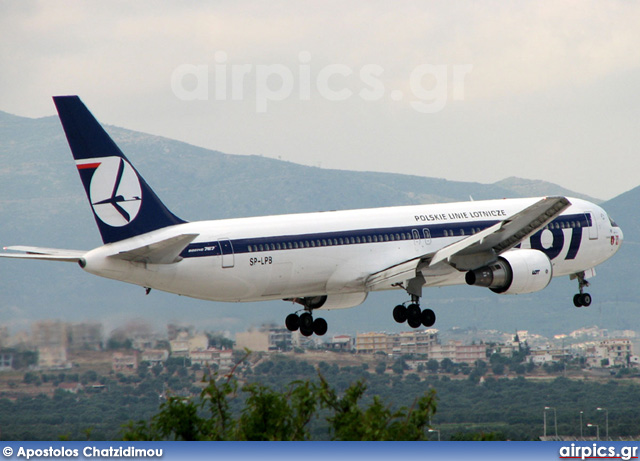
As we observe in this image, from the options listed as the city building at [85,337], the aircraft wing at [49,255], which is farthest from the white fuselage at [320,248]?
the city building at [85,337]

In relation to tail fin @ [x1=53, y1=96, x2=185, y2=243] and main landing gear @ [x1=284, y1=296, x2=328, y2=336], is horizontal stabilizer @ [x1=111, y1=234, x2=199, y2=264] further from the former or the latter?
main landing gear @ [x1=284, y1=296, x2=328, y2=336]

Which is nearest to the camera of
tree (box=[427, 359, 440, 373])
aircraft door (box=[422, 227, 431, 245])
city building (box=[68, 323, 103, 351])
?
aircraft door (box=[422, 227, 431, 245])

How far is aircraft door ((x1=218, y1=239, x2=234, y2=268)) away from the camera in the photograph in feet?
139

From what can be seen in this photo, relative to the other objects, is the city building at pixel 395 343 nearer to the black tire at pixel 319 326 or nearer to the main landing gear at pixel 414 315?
the black tire at pixel 319 326

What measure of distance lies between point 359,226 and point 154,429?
21.2 metres

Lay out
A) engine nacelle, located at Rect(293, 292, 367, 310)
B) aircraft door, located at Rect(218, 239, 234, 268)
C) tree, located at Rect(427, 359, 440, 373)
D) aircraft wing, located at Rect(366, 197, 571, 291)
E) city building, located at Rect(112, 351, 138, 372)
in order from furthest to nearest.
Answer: tree, located at Rect(427, 359, 440, 373)
city building, located at Rect(112, 351, 138, 372)
engine nacelle, located at Rect(293, 292, 367, 310)
aircraft wing, located at Rect(366, 197, 571, 291)
aircraft door, located at Rect(218, 239, 234, 268)

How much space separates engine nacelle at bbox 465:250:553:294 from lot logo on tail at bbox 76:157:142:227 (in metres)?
13.2

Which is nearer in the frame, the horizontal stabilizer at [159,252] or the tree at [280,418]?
the tree at [280,418]

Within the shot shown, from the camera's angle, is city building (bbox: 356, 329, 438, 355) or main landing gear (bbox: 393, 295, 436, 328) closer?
main landing gear (bbox: 393, 295, 436, 328)

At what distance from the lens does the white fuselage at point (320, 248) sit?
1649 inches

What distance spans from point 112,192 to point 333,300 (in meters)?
10.7

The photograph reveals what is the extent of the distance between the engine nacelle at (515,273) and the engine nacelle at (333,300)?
487 cm

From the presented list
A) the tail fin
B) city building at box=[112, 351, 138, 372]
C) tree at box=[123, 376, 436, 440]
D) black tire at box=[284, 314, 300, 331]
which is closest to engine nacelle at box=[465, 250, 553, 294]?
black tire at box=[284, 314, 300, 331]

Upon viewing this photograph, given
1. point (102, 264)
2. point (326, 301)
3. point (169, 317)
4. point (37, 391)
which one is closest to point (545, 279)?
point (326, 301)
